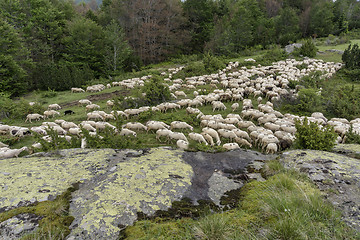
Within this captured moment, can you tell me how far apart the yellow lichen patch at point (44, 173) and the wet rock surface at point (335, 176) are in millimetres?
4461

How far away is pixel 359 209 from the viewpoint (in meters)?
3.10

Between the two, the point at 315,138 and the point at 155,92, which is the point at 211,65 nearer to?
the point at 155,92

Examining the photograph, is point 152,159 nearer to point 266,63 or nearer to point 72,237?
point 72,237

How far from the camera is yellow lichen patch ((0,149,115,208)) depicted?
3.26 metres

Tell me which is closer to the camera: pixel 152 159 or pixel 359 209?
pixel 359 209

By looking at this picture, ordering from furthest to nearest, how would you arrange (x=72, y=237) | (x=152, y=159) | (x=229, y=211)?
(x=152, y=159) → (x=229, y=211) → (x=72, y=237)

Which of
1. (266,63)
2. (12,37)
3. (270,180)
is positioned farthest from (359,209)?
(12,37)

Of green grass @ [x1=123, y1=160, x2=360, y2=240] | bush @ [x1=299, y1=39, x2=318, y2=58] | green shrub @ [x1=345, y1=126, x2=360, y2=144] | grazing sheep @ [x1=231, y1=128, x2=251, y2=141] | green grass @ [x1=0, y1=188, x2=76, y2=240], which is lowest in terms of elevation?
grazing sheep @ [x1=231, y1=128, x2=251, y2=141]

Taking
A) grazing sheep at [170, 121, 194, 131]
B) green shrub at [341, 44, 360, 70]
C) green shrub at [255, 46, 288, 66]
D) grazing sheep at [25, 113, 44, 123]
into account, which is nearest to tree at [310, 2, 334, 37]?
green shrub at [255, 46, 288, 66]

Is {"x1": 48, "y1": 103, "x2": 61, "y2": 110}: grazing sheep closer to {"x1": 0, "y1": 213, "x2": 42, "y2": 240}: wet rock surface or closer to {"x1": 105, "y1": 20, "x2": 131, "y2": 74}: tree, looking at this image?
{"x1": 105, "y1": 20, "x2": 131, "y2": 74}: tree

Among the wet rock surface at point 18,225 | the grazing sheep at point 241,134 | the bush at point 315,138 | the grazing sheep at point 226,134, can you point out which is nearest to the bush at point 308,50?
the grazing sheep at point 241,134

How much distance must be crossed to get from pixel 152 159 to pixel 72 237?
7.61 ft

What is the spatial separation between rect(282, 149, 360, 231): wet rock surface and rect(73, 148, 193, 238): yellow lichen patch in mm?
2574

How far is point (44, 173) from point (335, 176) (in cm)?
584
